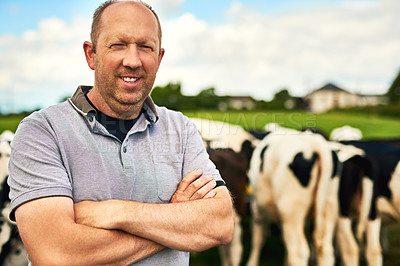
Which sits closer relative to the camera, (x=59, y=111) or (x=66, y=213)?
(x=66, y=213)

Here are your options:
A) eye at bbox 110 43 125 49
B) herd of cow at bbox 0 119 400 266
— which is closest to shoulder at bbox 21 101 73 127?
eye at bbox 110 43 125 49

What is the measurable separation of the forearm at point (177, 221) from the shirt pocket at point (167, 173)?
123 mm

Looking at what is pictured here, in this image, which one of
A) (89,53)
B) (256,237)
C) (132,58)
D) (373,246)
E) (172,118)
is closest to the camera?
(132,58)

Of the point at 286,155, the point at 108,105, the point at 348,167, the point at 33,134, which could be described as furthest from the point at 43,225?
the point at 348,167

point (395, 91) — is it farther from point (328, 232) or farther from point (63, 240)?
point (63, 240)

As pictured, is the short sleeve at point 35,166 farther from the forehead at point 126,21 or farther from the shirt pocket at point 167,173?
the forehead at point 126,21

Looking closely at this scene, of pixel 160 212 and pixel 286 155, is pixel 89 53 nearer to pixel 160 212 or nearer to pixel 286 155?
pixel 160 212

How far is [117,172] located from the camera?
1.68 metres

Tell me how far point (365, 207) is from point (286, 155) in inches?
48.7

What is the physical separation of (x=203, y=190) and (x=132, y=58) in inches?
28.8

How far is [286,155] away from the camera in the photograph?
4199mm

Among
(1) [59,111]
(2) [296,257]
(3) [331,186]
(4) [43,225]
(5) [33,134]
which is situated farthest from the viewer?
(3) [331,186]

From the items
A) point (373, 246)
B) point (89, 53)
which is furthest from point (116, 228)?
point (373, 246)

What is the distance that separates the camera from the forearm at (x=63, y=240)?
1.44m
